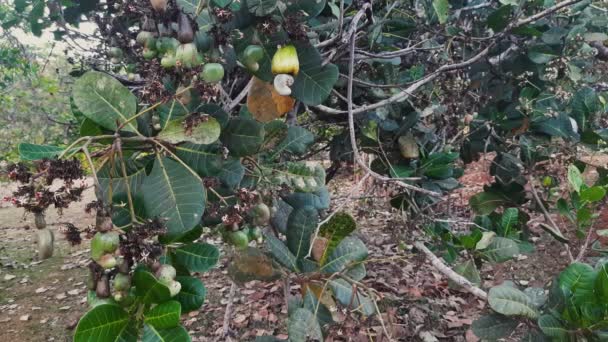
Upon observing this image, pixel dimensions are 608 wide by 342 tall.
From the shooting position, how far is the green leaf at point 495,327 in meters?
1.08

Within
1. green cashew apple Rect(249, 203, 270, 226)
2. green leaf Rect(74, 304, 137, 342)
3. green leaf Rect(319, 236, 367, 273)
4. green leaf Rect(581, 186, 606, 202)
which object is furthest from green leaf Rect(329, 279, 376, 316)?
green leaf Rect(581, 186, 606, 202)

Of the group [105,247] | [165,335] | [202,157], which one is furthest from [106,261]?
[202,157]

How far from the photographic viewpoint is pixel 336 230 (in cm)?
99

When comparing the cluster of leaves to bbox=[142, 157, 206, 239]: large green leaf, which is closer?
bbox=[142, 157, 206, 239]: large green leaf

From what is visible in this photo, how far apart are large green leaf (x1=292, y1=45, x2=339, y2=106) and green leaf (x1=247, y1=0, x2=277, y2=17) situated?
169 mm

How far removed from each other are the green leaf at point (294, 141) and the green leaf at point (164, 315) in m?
0.48

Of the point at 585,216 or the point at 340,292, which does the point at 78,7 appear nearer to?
the point at 340,292

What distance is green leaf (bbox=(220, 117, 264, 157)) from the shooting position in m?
0.82

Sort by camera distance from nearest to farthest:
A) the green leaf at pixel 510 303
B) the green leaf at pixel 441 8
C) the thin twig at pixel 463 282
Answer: the green leaf at pixel 510 303 < the thin twig at pixel 463 282 < the green leaf at pixel 441 8

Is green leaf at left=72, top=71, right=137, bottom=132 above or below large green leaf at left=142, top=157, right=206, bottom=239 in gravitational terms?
above

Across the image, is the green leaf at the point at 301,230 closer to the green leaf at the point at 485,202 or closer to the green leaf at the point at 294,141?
the green leaf at the point at 294,141

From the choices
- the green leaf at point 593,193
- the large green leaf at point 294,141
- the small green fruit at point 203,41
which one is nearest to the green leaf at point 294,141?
the large green leaf at point 294,141

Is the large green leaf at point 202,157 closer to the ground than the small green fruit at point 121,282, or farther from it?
farther from it

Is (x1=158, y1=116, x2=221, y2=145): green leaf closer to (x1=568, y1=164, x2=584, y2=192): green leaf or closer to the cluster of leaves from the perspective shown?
the cluster of leaves
